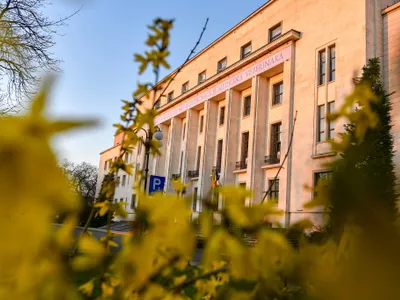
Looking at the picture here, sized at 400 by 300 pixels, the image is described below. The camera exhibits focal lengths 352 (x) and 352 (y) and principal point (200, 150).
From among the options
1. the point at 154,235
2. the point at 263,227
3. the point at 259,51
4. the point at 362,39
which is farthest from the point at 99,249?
the point at 259,51

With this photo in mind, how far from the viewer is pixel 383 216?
323 millimetres

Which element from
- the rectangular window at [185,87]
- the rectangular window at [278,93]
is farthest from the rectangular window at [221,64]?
the rectangular window at [278,93]

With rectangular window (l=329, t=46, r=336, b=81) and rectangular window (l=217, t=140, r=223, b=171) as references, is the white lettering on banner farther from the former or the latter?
rectangular window (l=217, t=140, r=223, b=171)

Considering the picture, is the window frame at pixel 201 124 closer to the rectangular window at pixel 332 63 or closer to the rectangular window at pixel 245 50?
the rectangular window at pixel 245 50

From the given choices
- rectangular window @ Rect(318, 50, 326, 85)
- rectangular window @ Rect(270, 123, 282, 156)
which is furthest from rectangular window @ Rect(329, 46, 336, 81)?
rectangular window @ Rect(270, 123, 282, 156)

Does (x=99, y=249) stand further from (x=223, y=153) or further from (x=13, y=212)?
(x=223, y=153)

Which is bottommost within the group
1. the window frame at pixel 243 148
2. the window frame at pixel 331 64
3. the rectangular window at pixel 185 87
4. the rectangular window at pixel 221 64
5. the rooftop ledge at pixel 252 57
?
the window frame at pixel 243 148

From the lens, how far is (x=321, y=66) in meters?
17.2

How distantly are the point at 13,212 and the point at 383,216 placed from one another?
33 cm

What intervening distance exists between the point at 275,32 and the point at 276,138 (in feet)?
21.1

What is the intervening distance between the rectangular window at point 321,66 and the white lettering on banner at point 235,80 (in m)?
1.77

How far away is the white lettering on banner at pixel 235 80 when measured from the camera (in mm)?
18938

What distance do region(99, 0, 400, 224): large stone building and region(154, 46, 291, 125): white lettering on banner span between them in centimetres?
7

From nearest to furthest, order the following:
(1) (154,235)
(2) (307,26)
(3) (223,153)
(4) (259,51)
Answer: (1) (154,235)
(2) (307,26)
(4) (259,51)
(3) (223,153)
